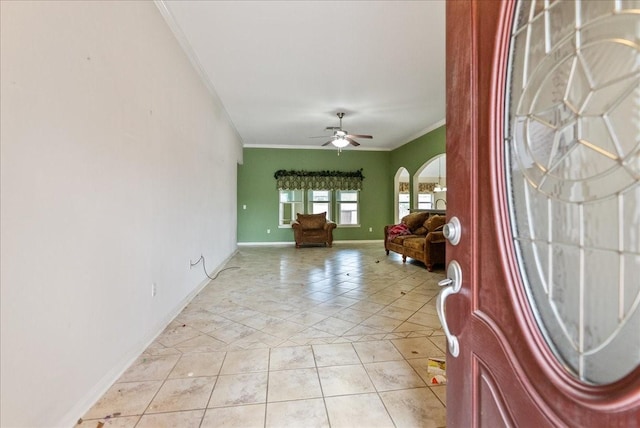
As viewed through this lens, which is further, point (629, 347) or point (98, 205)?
point (98, 205)

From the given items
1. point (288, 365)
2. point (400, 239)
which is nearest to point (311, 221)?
point (400, 239)

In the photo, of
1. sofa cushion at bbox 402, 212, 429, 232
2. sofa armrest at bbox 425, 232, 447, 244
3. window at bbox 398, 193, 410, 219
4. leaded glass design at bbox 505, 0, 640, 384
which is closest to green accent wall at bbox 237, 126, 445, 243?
window at bbox 398, 193, 410, 219

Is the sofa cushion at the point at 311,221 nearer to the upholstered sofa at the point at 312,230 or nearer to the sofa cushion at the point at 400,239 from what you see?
the upholstered sofa at the point at 312,230

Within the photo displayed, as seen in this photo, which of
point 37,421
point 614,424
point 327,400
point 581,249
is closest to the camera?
point 614,424

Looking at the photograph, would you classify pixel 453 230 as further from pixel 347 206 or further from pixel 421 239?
pixel 347 206

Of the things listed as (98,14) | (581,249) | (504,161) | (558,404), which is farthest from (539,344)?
(98,14)

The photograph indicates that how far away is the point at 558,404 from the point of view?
529mm

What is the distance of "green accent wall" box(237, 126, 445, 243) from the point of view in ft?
27.9

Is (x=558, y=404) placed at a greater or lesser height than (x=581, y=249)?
lesser

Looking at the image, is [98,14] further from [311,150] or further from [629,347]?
[311,150]

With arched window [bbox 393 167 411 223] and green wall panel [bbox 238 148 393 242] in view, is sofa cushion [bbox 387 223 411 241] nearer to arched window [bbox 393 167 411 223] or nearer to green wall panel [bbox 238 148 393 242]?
arched window [bbox 393 167 411 223]

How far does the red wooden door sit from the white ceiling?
2401mm

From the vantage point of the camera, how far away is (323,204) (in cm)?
901

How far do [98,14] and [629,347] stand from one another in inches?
103
